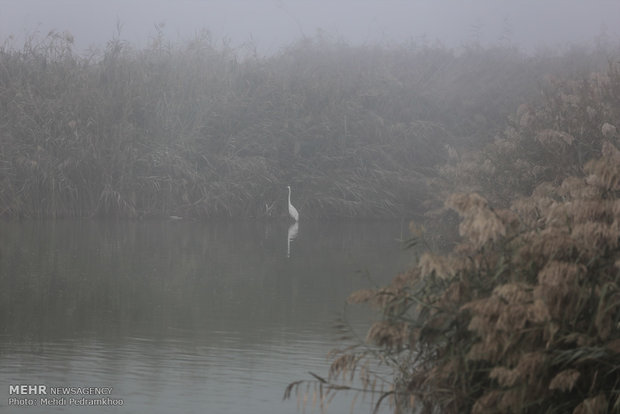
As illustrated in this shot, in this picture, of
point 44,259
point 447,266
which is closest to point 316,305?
point 44,259

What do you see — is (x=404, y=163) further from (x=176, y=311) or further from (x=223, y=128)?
(x=176, y=311)

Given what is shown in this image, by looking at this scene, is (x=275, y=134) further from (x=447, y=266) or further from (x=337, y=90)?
(x=447, y=266)

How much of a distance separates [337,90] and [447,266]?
1735 centimetres

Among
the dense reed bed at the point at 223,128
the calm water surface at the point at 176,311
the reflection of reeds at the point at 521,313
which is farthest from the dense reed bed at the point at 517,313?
the dense reed bed at the point at 223,128

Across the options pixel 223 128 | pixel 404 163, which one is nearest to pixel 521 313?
pixel 223 128

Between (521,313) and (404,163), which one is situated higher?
(404,163)

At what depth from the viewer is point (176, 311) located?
8.60 m

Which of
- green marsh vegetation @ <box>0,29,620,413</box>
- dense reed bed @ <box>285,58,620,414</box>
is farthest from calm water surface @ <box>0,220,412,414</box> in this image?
green marsh vegetation @ <box>0,29,620,413</box>

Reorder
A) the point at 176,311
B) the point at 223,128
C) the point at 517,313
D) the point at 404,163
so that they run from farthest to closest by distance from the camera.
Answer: the point at 404,163
the point at 223,128
the point at 176,311
the point at 517,313

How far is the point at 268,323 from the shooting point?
26.7 ft

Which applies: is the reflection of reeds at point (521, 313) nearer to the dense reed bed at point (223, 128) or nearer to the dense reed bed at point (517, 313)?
the dense reed bed at point (517, 313)

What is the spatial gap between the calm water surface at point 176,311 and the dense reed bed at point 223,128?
2612mm

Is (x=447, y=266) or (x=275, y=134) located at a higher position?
(x=275, y=134)

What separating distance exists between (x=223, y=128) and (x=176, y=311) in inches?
463
